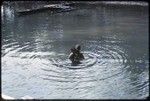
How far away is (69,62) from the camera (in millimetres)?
12859

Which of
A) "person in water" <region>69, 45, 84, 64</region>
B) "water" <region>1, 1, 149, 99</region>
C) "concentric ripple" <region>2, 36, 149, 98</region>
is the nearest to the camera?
"water" <region>1, 1, 149, 99</region>

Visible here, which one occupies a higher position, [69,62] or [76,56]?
[76,56]

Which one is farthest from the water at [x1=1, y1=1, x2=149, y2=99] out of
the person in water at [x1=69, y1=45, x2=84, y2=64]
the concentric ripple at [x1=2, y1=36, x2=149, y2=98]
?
the person in water at [x1=69, y1=45, x2=84, y2=64]

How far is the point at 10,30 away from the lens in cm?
1811

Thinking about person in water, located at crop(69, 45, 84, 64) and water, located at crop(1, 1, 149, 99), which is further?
person in water, located at crop(69, 45, 84, 64)

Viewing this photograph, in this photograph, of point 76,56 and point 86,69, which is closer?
point 86,69

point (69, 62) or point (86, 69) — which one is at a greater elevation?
point (69, 62)

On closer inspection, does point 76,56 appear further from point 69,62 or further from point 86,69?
point 86,69

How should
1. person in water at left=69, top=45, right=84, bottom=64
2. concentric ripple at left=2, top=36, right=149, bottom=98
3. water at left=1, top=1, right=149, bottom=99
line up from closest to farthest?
water at left=1, top=1, right=149, bottom=99
concentric ripple at left=2, top=36, right=149, bottom=98
person in water at left=69, top=45, right=84, bottom=64

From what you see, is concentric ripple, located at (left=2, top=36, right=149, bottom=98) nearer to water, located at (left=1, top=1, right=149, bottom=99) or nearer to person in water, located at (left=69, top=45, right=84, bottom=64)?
water, located at (left=1, top=1, right=149, bottom=99)

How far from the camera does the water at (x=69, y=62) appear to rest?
1070 cm

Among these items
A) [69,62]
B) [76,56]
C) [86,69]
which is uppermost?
[76,56]

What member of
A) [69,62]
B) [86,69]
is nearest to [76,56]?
[69,62]

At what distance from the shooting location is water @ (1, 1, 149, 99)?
10695mm
